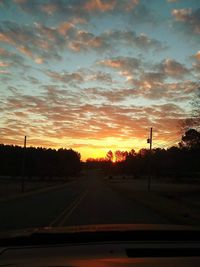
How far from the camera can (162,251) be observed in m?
3.74

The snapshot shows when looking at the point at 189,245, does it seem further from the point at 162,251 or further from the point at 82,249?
the point at 82,249

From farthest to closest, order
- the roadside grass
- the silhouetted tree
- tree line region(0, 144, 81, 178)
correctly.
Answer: tree line region(0, 144, 81, 178), the silhouetted tree, the roadside grass

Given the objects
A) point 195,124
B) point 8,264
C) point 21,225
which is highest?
point 195,124

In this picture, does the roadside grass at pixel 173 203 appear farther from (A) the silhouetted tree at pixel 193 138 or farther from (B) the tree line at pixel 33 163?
(B) the tree line at pixel 33 163

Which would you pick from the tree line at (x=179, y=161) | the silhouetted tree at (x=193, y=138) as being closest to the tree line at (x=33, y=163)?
the tree line at (x=179, y=161)

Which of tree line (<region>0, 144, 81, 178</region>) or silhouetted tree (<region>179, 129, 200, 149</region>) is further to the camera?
tree line (<region>0, 144, 81, 178</region>)

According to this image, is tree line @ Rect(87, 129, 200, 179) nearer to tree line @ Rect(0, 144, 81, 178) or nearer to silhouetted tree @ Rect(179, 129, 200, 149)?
silhouetted tree @ Rect(179, 129, 200, 149)

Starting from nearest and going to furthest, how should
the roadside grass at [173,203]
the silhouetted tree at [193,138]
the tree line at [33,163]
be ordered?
the roadside grass at [173,203]
the silhouetted tree at [193,138]
the tree line at [33,163]

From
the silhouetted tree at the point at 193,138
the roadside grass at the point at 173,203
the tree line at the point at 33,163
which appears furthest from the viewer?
the tree line at the point at 33,163

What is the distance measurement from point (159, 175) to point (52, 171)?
37040mm

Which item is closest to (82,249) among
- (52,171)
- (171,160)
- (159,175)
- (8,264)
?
(8,264)

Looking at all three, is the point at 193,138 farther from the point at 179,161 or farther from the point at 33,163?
the point at 33,163

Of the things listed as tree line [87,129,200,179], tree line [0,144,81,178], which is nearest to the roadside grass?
tree line [87,129,200,179]

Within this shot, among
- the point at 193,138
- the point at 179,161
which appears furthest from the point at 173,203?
the point at 179,161
